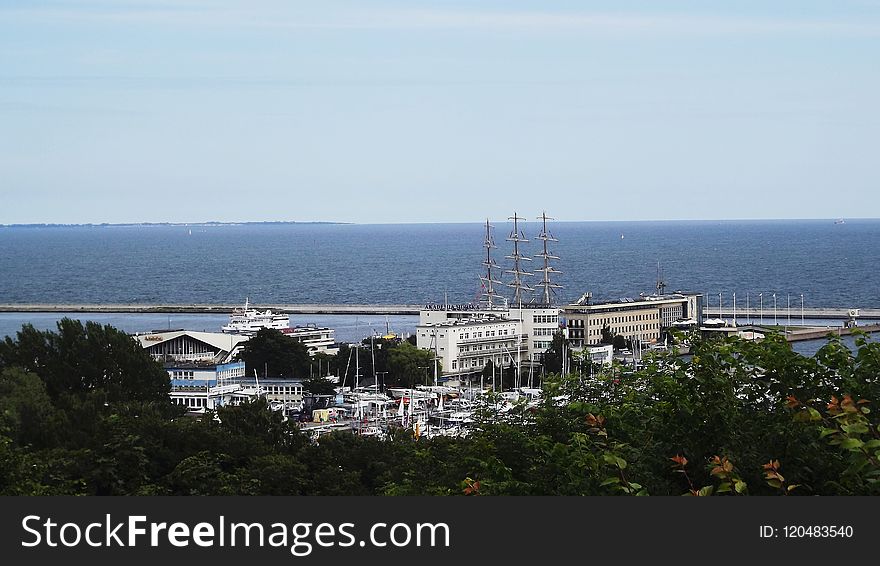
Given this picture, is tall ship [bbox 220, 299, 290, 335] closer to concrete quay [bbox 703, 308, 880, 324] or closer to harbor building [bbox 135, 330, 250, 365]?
harbor building [bbox 135, 330, 250, 365]

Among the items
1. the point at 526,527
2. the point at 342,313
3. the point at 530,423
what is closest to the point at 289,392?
the point at 530,423

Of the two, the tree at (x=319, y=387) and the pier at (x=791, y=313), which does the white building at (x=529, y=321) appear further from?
the pier at (x=791, y=313)

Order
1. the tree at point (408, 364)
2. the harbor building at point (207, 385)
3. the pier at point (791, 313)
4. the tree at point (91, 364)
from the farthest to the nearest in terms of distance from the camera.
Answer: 1. the pier at point (791, 313)
2. the tree at point (408, 364)
3. the harbor building at point (207, 385)
4. the tree at point (91, 364)

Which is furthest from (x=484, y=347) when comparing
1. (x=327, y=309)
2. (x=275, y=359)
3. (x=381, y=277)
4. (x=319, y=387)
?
(x=381, y=277)

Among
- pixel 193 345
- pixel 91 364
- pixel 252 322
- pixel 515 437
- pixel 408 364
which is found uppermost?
pixel 515 437

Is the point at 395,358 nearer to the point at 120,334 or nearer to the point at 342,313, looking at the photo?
the point at 120,334

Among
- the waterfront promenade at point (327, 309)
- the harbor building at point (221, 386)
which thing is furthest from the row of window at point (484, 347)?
the waterfront promenade at point (327, 309)

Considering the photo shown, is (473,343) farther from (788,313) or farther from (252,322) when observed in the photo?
(788,313)
